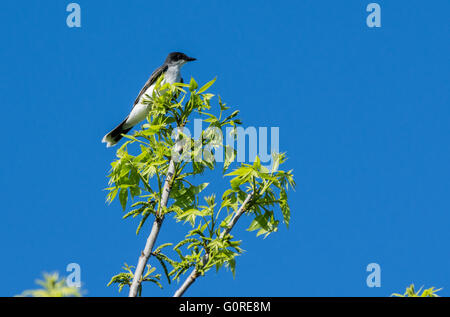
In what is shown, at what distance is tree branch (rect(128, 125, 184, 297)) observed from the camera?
582cm

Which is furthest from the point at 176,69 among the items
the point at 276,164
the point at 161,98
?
the point at 276,164

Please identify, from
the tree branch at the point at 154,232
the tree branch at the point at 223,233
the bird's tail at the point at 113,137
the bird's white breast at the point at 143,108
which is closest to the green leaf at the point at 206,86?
the tree branch at the point at 154,232

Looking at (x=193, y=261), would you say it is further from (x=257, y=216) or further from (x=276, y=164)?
(x=276, y=164)

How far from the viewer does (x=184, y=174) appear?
6.58m

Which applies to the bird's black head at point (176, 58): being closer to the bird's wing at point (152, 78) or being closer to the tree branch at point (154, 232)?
the bird's wing at point (152, 78)

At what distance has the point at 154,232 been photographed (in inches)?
240

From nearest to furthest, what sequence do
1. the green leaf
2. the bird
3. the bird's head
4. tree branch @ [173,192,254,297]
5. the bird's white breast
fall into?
tree branch @ [173,192,254,297]
the green leaf
the bird's white breast
the bird
the bird's head

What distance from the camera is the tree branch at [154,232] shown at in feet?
19.1

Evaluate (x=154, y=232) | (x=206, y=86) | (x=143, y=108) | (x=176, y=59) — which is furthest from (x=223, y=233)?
(x=176, y=59)

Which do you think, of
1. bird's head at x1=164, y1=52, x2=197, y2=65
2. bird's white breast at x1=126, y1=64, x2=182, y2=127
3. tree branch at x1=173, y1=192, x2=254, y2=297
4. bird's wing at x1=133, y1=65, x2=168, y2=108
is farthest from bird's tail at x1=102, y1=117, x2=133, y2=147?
tree branch at x1=173, y1=192, x2=254, y2=297

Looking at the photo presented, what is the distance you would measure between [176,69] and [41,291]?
902 centimetres

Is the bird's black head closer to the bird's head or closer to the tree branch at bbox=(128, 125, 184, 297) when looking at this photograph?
the bird's head

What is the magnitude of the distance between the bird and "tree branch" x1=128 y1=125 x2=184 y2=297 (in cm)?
482

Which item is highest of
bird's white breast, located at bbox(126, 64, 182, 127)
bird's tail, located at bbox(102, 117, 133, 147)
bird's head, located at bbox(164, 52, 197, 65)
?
bird's head, located at bbox(164, 52, 197, 65)
